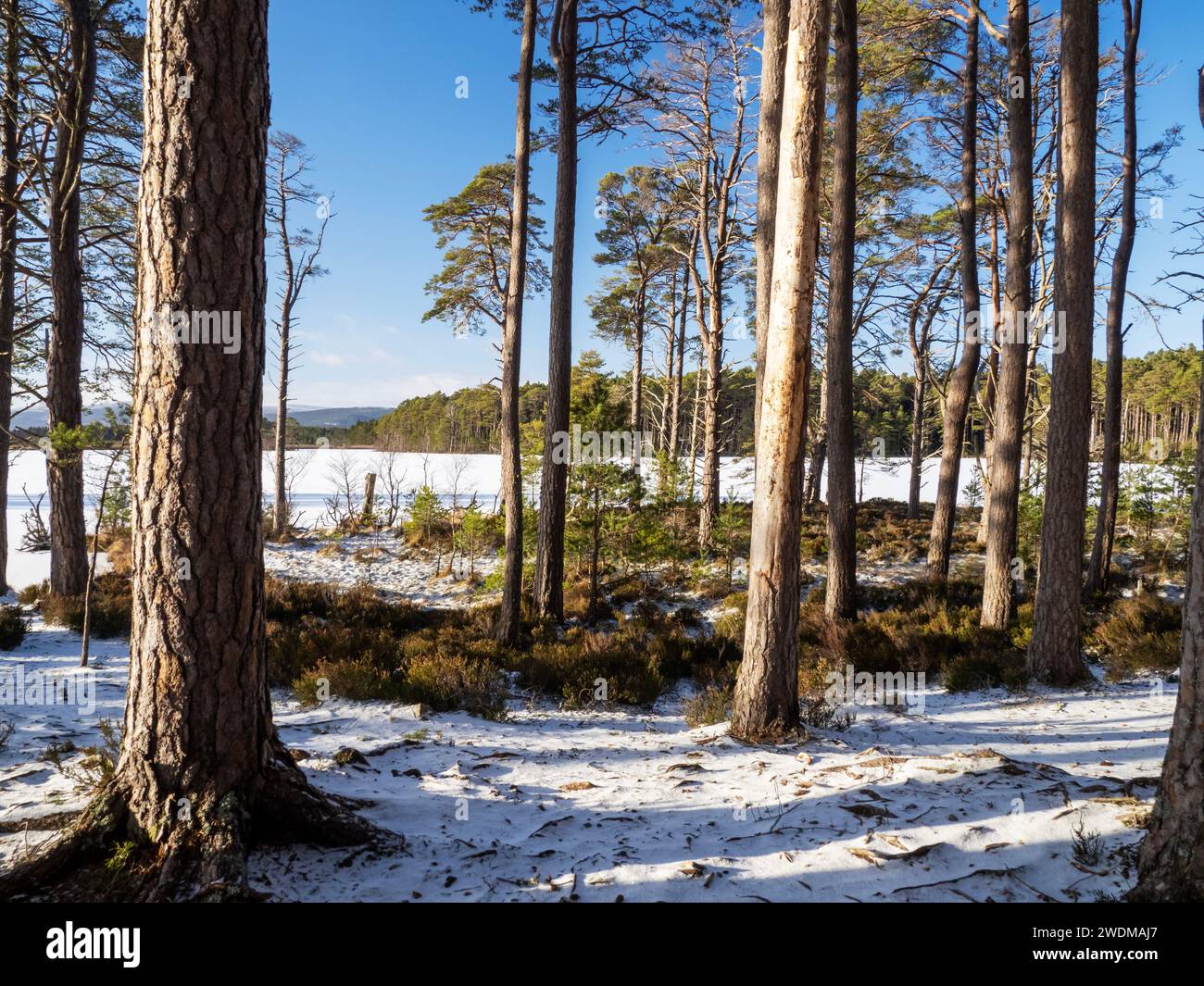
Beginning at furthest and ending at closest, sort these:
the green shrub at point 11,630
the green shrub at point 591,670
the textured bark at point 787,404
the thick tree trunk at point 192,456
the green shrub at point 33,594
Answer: the green shrub at point 33,594 < the green shrub at point 11,630 < the green shrub at point 591,670 < the textured bark at point 787,404 < the thick tree trunk at point 192,456

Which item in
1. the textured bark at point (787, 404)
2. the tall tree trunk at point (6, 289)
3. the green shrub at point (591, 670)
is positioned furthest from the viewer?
the tall tree trunk at point (6, 289)

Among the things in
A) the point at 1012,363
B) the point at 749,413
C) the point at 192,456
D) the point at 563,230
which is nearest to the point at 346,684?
the point at 192,456

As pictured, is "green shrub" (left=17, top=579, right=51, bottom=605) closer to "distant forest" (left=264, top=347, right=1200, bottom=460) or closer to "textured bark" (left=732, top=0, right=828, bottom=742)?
"distant forest" (left=264, top=347, right=1200, bottom=460)

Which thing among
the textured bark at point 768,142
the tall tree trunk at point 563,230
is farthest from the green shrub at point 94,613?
the textured bark at point 768,142

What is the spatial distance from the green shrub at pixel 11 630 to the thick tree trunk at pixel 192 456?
7.03 metres

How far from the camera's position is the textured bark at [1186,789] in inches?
89.9

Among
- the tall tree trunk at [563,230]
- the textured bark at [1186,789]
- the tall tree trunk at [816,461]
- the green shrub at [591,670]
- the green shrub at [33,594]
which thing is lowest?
the green shrub at [591,670]

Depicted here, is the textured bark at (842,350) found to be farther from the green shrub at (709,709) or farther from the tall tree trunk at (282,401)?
the tall tree trunk at (282,401)

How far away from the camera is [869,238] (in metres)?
16.7

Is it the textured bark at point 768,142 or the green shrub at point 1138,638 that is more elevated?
the textured bark at point 768,142

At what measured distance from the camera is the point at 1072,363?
21.8 ft

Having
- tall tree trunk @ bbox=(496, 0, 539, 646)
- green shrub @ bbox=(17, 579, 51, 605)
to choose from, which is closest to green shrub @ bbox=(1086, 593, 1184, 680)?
tall tree trunk @ bbox=(496, 0, 539, 646)

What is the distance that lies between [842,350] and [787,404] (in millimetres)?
4863

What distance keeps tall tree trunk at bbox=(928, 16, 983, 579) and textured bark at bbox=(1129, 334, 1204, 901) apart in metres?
9.70
